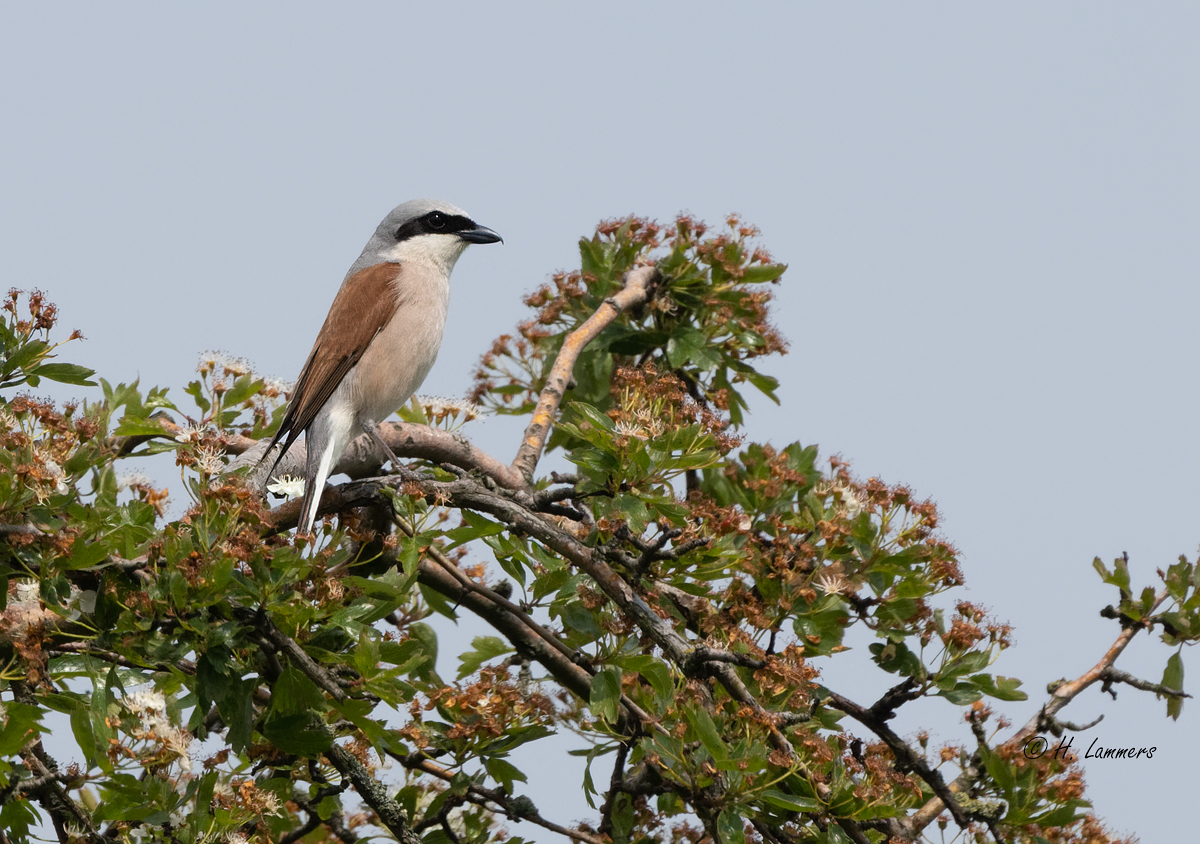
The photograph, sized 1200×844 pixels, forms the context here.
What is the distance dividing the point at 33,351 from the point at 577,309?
88.5 inches

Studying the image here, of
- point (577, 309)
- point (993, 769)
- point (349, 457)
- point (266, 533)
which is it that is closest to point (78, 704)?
point (266, 533)

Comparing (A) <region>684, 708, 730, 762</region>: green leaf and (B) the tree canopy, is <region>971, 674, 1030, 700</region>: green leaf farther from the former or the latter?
(A) <region>684, 708, 730, 762</region>: green leaf

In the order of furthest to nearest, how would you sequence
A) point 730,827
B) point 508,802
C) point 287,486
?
point 287,486
point 508,802
point 730,827

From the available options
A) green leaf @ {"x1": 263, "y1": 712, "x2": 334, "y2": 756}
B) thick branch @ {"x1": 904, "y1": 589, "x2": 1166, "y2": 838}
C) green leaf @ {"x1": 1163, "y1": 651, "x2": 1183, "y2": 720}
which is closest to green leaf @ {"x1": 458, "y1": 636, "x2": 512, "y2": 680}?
green leaf @ {"x1": 263, "y1": 712, "x2": 334, "y2": 756}

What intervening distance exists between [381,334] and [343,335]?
16 centimetres

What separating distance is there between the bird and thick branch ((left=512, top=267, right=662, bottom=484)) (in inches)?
20.3

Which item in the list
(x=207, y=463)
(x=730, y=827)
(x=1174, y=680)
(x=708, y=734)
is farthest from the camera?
(x=1174, y=680)

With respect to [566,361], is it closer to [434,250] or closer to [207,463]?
[434,250]

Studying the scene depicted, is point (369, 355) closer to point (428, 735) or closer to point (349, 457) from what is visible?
point (349, 457)

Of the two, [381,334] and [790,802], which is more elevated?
[381,334]

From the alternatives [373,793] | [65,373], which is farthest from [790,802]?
[65,373]

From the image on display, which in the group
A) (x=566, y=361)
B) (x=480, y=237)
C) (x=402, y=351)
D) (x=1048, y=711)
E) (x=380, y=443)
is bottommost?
(x=1048, y=711)

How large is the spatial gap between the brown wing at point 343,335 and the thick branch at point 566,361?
84 cm

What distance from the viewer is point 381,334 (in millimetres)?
4941
